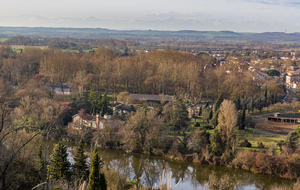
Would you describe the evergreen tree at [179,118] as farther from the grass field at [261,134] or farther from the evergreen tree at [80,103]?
the evergreen tree at [80,103]

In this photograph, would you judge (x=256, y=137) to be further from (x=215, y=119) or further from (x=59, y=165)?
(x=59, y=165)

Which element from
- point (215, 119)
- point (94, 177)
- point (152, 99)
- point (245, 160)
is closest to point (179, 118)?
point (215, 119)

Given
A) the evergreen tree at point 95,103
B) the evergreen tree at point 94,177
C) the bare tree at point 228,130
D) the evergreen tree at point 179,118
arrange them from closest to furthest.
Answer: the evergreen tree at point 94,177
the bare tree at point 228,130
the evergreen tree at point 179,118
the evergreen tree at point 95,103

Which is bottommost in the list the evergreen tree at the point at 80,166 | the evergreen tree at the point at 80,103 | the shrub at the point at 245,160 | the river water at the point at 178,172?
the river water at the point at 178,172

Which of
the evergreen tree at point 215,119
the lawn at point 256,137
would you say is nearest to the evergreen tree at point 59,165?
the lawn at point 256,137

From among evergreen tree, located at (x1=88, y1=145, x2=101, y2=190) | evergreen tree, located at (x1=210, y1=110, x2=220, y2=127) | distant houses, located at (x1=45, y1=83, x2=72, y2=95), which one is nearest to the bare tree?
evergreen tree, located at (x1=210, y1=110, x2=220, y2=127)

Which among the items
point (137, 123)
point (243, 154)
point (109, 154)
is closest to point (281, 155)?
point (243, 154)

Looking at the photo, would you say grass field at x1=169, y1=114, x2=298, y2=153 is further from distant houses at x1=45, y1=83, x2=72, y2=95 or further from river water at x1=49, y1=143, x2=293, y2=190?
distant houses at x1=45, y1=83, x2=72, y2=95
